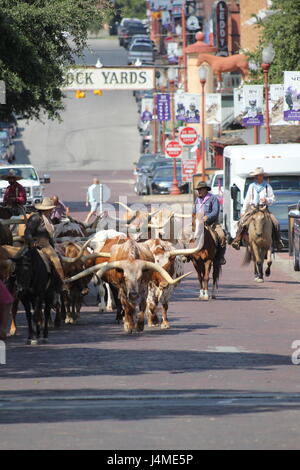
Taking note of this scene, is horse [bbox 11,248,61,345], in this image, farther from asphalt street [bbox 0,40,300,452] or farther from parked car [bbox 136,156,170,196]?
parked car [bbox 136,156,170,196]

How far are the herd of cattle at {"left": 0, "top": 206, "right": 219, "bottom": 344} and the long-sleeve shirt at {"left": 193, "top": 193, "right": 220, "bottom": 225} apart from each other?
1.13 meters

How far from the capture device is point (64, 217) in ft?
87.8

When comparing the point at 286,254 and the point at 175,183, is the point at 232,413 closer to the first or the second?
the point at 286,254

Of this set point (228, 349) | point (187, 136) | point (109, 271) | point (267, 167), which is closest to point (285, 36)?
point (187, 136)

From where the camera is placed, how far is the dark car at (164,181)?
65531 mm

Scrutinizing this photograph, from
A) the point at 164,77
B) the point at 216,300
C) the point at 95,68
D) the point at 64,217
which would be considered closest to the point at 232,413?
the point at 216,300

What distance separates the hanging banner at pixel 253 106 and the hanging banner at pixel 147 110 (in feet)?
115

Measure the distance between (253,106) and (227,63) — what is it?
2132 centimetres

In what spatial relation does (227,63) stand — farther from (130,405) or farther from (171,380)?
(130,405)

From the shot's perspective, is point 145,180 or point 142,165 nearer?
point 145,180

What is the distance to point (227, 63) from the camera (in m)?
73.8

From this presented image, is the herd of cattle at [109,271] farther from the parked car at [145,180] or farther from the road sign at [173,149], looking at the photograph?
the parked car at [145,180]

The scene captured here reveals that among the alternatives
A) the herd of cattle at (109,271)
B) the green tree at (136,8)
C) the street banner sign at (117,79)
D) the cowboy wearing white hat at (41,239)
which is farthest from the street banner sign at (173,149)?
the green tree at (136,8)
